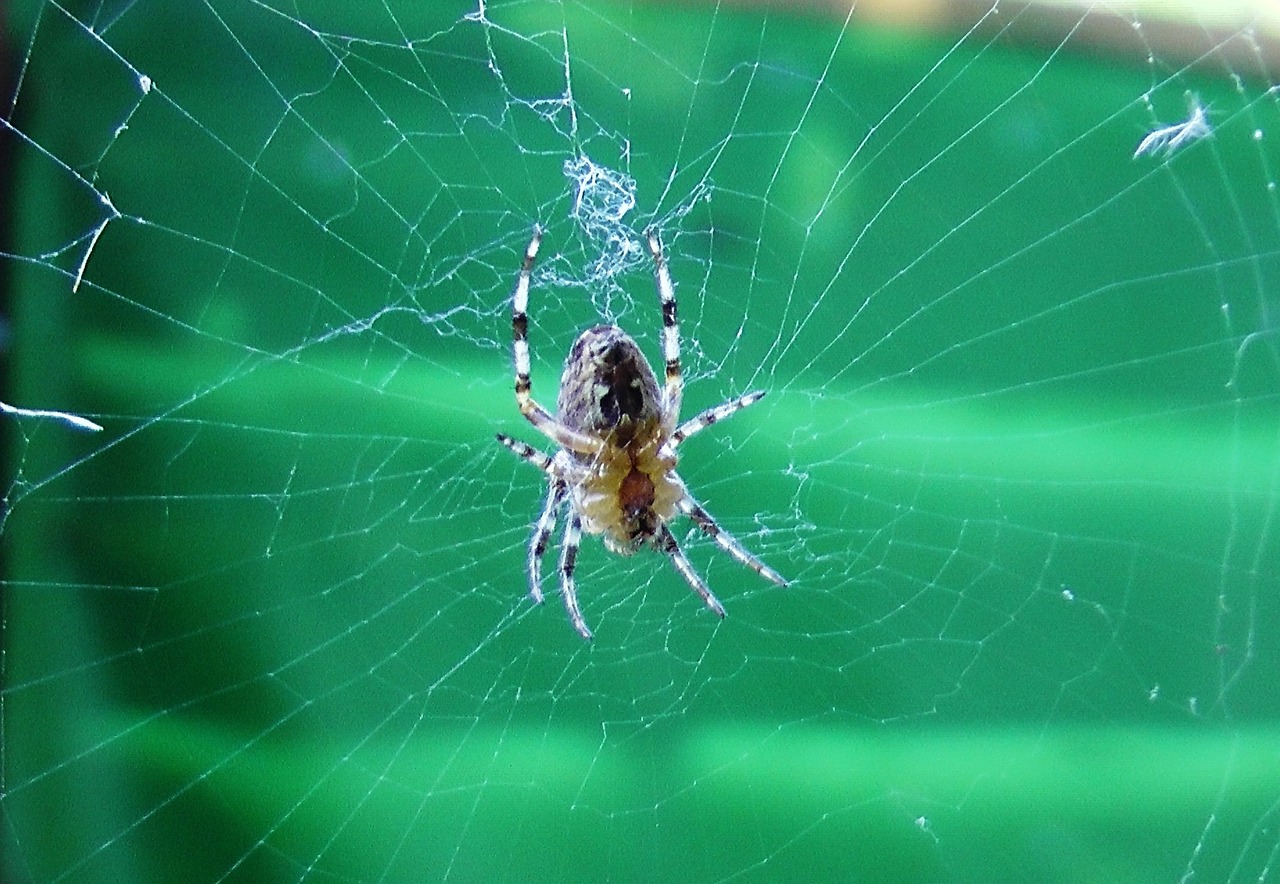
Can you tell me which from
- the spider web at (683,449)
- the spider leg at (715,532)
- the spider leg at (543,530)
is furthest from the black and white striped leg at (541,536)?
the spider leg at (715,532)

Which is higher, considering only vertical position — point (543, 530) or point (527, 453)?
point (527, 453)

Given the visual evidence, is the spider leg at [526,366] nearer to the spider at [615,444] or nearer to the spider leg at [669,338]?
the spider at [615,444]

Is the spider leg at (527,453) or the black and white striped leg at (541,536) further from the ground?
the spider leg at (527,453)

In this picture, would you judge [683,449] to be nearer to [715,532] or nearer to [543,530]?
[715,532]

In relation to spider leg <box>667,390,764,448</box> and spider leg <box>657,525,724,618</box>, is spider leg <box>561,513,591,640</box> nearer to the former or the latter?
spider leg <box>657,525,724,618</box>

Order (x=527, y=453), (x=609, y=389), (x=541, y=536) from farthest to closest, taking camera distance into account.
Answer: (x=541, y=536), (x=527, y=453), (x=609, y=389)

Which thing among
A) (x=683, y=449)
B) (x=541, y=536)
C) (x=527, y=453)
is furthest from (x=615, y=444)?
(x=683, y=449)

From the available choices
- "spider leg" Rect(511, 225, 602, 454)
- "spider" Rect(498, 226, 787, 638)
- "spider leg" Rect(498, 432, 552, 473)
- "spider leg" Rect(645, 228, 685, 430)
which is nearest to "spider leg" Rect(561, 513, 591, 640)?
"spider" Rect(498, 226, 787, 638)

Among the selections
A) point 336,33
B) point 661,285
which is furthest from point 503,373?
point 336,33
